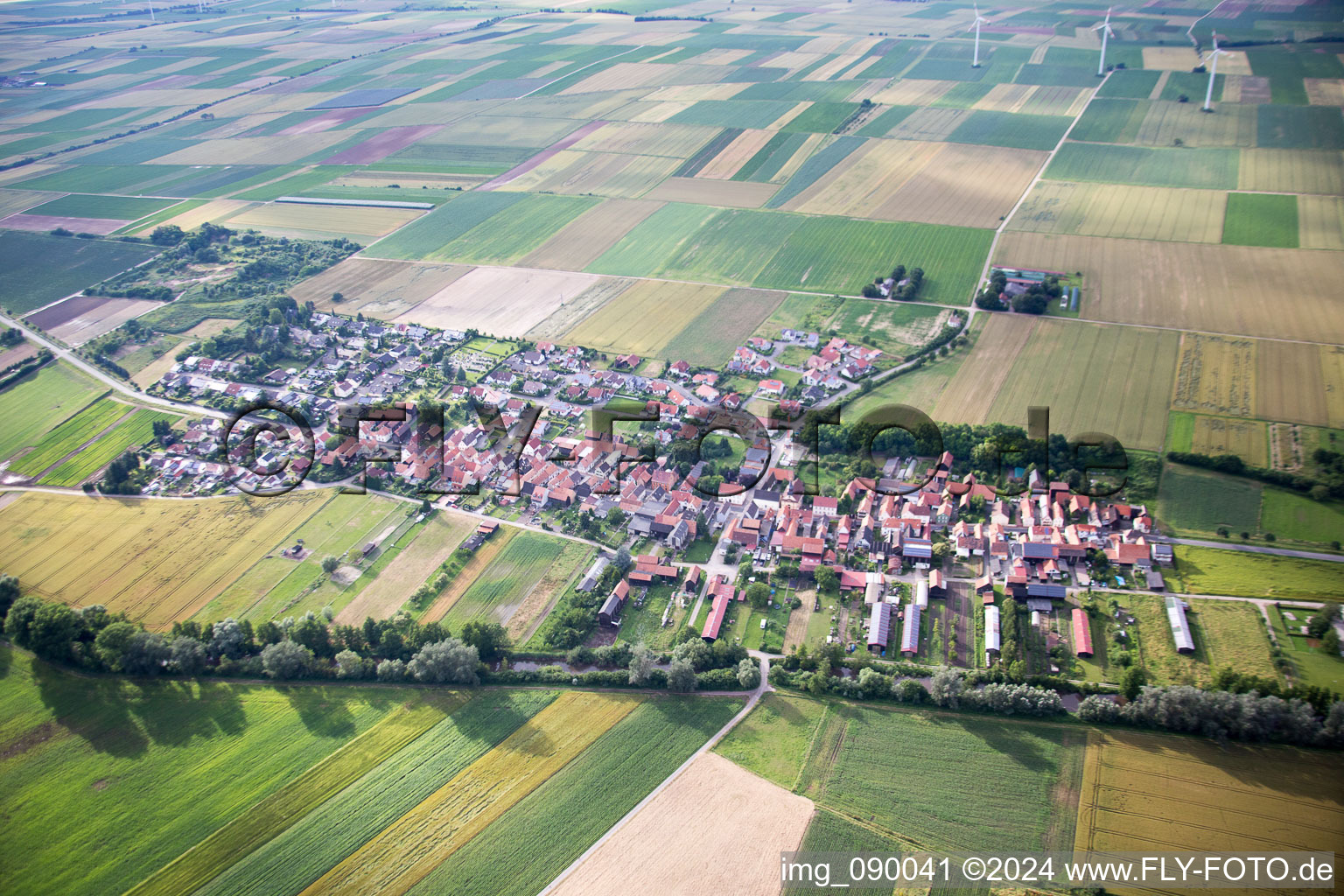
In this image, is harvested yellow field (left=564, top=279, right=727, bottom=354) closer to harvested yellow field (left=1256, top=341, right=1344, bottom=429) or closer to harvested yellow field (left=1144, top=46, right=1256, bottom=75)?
harvested yellow field (left=1256, top=341, right=1344, bottom=429)

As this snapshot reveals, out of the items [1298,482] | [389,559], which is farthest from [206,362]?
[1298,482]

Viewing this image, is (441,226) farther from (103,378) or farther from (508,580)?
(508,580)

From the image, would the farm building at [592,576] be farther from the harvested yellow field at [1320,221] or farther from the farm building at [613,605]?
the harvested yellow field at [1320,221]

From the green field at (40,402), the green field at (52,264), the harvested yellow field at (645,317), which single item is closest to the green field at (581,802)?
the harvested yellow field at (645,317)

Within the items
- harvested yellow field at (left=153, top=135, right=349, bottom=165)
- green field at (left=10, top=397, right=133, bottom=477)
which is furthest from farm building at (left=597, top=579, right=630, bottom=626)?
harvested yellow field at (left=153, top=135, right=349, bottom=165)

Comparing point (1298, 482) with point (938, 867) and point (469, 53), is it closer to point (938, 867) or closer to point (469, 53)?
point (938, 867)

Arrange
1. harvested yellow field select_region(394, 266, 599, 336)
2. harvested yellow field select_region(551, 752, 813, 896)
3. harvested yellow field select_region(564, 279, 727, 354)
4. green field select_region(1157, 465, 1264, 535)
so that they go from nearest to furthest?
harvested yellow field select_region(551, 752, 813, 896) → green field select_region(1157, 465, 1264, 535) → harvested yellow field select_region(564, 279, 727, 354) → harvested yellow field select_region(394, 266, 599, 336)
